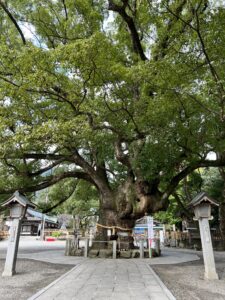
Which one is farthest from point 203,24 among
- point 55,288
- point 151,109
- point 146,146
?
point 55,288

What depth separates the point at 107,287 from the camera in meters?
5.62

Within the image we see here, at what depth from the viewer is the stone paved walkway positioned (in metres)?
4.90

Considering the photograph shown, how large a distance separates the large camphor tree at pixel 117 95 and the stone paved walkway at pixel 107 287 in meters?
4.35

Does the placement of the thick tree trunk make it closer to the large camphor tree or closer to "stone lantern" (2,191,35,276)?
the large camphor tree

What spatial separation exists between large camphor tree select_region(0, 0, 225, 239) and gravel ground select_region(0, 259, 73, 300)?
404 centimetres

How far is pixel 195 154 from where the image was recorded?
1088 cm

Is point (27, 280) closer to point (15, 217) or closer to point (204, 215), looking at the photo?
point (15, 217)

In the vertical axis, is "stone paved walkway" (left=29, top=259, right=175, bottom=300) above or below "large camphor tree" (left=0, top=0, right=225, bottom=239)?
below

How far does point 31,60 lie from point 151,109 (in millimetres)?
4392

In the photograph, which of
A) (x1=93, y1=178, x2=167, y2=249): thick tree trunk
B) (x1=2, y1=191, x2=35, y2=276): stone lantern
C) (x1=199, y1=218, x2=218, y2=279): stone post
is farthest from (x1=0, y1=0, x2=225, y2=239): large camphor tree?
(x1=199, y1=218, x2=218, y2=279): stone post

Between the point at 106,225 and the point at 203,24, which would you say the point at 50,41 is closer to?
the point at 203,24

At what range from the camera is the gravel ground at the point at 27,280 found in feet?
17.5

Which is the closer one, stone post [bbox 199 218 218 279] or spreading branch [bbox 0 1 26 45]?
stone post [bbox 199 218 218 279]

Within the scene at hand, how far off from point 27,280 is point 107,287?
2394mm
